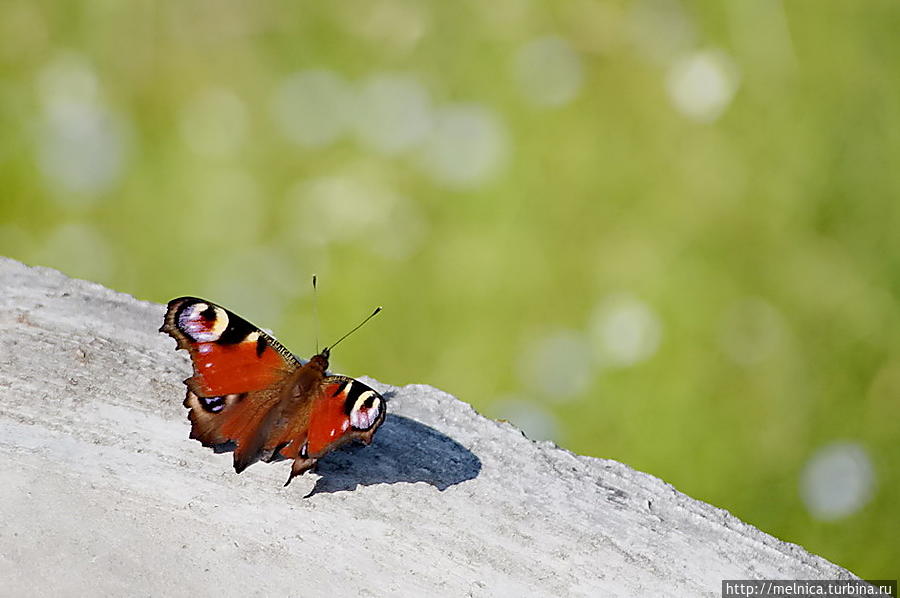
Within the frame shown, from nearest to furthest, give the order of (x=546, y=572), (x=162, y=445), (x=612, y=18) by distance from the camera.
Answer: (x=546, y=572)
(x=162, y=445)
(x=612, y=18)

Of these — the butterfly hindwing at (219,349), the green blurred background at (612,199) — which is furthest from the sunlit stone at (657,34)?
the butterfly hindwing at (219,349)

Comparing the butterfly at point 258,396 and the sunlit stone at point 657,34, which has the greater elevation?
the sunlit stone at point 657,34

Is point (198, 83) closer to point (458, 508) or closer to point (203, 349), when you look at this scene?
point (203, 349)

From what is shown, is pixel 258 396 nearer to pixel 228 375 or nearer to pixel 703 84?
pixel 228 375

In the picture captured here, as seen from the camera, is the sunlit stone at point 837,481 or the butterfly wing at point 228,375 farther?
the sunlit stone at point 837,481

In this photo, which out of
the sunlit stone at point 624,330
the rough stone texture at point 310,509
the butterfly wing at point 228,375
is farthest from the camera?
the sunlit stone at point 624,330

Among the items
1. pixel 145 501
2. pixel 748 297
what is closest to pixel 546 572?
pixel 145 501

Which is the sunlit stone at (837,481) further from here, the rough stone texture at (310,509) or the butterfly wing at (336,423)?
Result: the butterfly wing at (336,423)

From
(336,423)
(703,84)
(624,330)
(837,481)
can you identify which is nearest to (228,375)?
(336,423)
